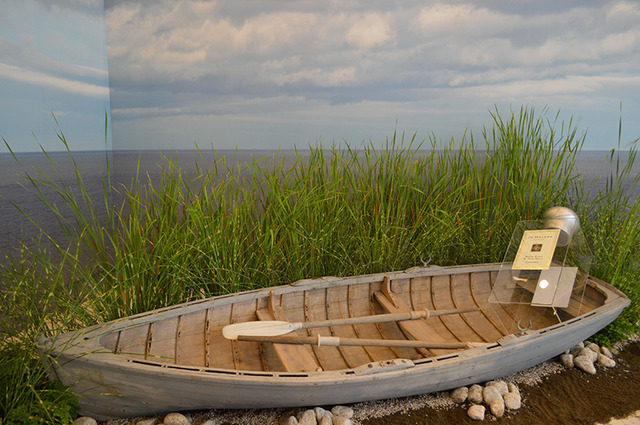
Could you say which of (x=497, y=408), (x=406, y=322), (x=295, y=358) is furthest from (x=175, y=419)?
(x=497, y=408)

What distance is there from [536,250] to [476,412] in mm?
957

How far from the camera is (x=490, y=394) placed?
2217mm

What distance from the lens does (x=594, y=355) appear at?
2.70 meters

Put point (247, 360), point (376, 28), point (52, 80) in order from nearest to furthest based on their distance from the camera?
point (247, 360) → point (52, 80) → point (376, 28)

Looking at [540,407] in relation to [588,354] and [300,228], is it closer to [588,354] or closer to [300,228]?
[588,354]

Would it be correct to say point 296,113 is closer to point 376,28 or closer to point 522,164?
point 376,28

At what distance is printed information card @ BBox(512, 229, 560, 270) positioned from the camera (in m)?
2.46

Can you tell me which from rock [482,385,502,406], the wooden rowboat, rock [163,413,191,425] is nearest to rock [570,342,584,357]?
the wooden rowboat

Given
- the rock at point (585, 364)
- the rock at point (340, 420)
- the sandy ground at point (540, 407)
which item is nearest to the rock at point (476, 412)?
the sandy ground at point (540, 407)

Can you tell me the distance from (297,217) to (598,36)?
3.26 m

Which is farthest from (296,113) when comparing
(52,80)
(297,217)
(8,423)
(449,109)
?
(8,423)

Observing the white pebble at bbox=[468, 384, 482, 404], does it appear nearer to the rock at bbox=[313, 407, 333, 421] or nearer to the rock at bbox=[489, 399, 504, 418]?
the rock at bbox=[489, 399, 504, 418]

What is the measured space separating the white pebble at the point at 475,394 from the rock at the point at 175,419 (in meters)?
1.36

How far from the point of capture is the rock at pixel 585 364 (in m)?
2.56
